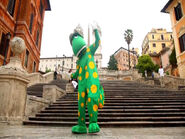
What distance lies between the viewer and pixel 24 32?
1416 centimetres

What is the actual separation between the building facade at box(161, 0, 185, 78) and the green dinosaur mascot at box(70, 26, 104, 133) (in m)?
16.1

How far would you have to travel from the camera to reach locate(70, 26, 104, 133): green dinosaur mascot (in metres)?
2.98

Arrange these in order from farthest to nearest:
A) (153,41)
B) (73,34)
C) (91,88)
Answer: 1. (153,41)
2. (73,34)
3. (91,88)

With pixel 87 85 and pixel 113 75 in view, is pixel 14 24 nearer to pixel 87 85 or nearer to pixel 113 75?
pixel 87 85

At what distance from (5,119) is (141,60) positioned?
1629 inches

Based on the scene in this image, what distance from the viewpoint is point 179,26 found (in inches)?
666

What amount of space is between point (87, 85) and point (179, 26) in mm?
18335

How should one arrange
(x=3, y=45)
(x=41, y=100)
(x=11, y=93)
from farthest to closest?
(x=3, y=45), (x=41, y=100), (x=11, y=93)

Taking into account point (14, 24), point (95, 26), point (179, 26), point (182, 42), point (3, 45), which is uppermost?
point (179, 26)

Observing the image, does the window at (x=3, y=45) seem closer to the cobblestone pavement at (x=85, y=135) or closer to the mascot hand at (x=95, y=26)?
the cobblestone pavement at (x=85, y=135)

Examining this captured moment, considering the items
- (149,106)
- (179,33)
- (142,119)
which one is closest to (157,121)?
(142,119)

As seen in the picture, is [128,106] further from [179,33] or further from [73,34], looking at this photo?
[179,33]

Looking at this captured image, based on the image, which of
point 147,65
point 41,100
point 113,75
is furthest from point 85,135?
point 147,65

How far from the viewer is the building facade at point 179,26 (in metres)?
16.1
